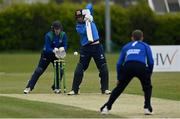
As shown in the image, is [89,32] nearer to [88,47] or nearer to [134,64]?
[88,47]

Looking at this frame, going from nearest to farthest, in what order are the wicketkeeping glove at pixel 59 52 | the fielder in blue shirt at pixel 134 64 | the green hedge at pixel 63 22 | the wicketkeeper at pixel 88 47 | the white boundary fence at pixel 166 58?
the fielder in blue shirt at pixel 134 64, the wicketkeeper at pixel 88 47, the wicketkeeping glove at pixel 59 52, the white boundary fence at pixel 166 58, the green hedge at pixel 63 22

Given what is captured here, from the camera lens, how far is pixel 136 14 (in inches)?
2409

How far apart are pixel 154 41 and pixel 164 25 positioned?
1642mm

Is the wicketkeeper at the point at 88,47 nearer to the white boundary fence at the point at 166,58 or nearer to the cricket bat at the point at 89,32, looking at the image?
the cricket bat at the point at 89,32

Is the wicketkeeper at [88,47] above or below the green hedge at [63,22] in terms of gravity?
above

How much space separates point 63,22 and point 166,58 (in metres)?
31.8

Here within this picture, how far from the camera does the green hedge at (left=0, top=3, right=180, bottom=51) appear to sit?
5991 cm

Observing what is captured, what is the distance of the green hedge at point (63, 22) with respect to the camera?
197 feet

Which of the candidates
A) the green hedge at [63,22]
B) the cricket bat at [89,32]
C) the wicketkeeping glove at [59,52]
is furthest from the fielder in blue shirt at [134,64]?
the green hedge at [63,22]

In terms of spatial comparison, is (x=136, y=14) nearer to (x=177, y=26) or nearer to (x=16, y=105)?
(x=177, y=26)

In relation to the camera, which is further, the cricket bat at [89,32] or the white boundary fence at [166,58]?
the white boundary fence at [166,58]

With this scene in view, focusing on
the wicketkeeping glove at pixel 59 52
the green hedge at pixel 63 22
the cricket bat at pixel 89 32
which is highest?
the cricket bat at pixel 89 32

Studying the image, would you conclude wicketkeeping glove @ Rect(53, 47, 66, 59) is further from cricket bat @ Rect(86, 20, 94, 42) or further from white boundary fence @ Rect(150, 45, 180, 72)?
white boundary fence @ Rect(150, 45, 180, 72)

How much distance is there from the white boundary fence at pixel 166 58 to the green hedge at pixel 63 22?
31227mm
